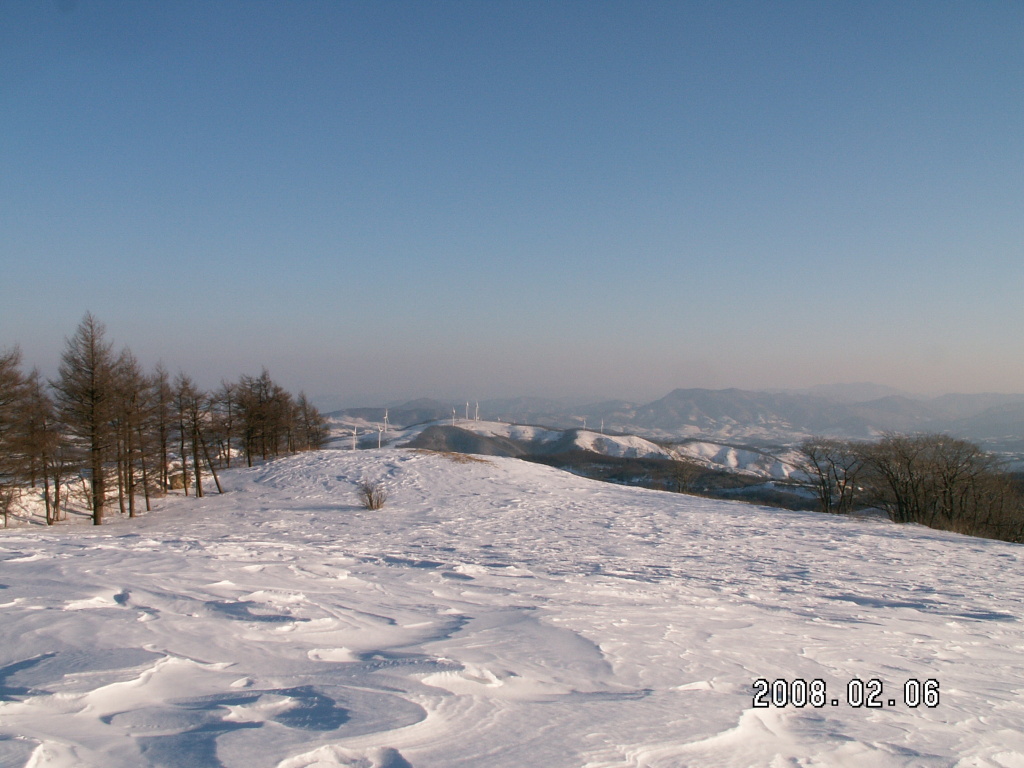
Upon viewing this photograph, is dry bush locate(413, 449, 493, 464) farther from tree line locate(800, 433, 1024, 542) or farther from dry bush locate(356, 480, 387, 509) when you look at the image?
tree line locate(800, 433, 1024, 542)

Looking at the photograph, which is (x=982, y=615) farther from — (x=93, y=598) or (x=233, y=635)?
(x=93, y=598)

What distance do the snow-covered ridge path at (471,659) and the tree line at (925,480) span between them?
25.9 meters

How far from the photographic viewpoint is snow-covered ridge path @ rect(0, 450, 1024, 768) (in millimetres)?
2959

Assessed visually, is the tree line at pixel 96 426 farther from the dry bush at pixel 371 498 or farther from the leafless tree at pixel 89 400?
the dry bush at pixel 371 498

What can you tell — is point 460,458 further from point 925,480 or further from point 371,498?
point 925,480

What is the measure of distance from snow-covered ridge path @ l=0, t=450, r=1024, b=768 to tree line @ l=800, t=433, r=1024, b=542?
25.9 metres

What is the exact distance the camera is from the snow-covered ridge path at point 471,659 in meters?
2.96

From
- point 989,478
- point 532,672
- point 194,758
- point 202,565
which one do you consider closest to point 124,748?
point 194,758

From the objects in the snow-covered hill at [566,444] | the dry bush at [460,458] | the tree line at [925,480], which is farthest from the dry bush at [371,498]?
the snow-covered hill at [566,444]

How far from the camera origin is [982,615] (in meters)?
8.59

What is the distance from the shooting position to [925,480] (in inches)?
1374

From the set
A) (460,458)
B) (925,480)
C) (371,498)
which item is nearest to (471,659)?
(371,498)

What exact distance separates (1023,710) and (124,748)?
622 cm

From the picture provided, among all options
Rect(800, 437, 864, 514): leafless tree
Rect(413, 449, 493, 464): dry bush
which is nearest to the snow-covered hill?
Rect(413, 449, 493, 464): dry bush
